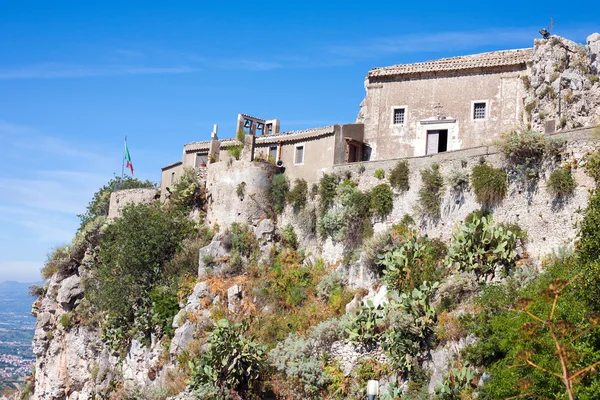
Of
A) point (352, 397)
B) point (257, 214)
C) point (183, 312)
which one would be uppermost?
point (257, 214)

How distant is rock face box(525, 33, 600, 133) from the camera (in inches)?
1136

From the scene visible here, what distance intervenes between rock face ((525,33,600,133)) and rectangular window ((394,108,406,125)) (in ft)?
16.0

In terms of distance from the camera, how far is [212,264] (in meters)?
30.1

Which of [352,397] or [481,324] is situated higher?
[481,324]

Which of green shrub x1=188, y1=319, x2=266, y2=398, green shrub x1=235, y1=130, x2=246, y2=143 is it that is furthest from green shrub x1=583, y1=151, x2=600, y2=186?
green shrub x1=235, y1=130, x2=246, y2=143

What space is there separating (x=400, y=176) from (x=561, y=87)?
7.55 meters

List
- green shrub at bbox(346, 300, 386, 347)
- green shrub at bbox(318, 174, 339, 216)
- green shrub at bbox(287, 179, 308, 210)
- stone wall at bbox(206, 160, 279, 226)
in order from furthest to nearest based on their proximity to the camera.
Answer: stone wall at bbox(206, 160, 279, 226), green shrub at bbox(287, 179, 308, 210), green shrub at bbox(318, 174, 339, 216), green shrub at bbox(346, 300, 386, 347)

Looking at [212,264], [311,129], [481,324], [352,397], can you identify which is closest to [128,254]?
[212,264]

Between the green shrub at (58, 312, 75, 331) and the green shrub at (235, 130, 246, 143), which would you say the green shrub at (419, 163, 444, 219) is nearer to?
the green shrub at (235, 130, 246, 143)

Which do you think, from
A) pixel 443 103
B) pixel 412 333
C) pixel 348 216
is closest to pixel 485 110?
pixel 443 103

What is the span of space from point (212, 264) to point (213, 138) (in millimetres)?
8862

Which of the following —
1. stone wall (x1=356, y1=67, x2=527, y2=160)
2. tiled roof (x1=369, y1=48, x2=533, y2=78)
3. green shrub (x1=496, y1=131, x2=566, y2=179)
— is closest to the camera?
green shrub (x1=496, y1=131, x2=566, y2=179)

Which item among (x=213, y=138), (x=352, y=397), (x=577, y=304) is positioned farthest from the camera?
(x=213, y=138)

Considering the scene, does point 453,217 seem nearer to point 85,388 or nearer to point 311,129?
point 311,129
